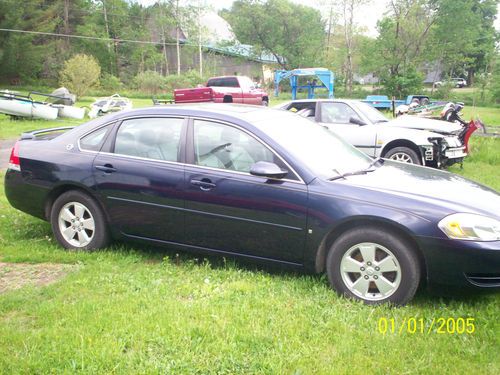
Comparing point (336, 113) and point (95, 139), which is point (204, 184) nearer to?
point (95, 139)

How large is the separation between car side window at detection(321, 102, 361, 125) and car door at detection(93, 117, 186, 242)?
5.73 m

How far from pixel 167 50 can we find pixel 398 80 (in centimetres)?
3087

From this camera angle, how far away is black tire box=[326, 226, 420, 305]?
3510 millimetres

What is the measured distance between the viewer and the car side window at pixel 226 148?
413 cm

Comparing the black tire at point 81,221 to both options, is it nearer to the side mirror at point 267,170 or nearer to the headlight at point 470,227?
the side mirror at point 267,170

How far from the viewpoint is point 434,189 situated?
154 inches

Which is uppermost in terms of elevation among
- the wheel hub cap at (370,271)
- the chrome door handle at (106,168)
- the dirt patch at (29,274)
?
the chrome door handle at (106,168)

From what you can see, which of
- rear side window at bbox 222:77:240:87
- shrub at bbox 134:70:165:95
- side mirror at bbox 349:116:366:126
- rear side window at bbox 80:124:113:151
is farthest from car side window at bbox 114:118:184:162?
shrub at bbox 134:70:165:95

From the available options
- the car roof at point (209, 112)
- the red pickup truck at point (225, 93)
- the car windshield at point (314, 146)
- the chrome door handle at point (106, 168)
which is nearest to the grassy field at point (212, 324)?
the chrome door handle at point (106, 168)

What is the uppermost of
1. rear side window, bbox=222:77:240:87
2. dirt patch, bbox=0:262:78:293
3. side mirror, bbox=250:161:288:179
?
rear side window, bbox=222:77:240:87

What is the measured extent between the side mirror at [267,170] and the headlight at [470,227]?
4.19 ft

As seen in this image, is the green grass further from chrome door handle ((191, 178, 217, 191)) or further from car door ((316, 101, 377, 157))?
car door ((316, 101, 377, 157))

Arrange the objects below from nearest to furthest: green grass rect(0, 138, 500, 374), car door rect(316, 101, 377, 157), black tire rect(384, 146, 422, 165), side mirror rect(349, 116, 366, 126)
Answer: green grass rect(0, 138, 500, 374), black tire rect(384, 146, 422, 165), car door rect(316, 101, 377, 157), side mirror rect(349, 116, 366, 126)

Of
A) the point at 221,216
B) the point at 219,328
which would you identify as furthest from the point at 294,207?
the point at 219,328
